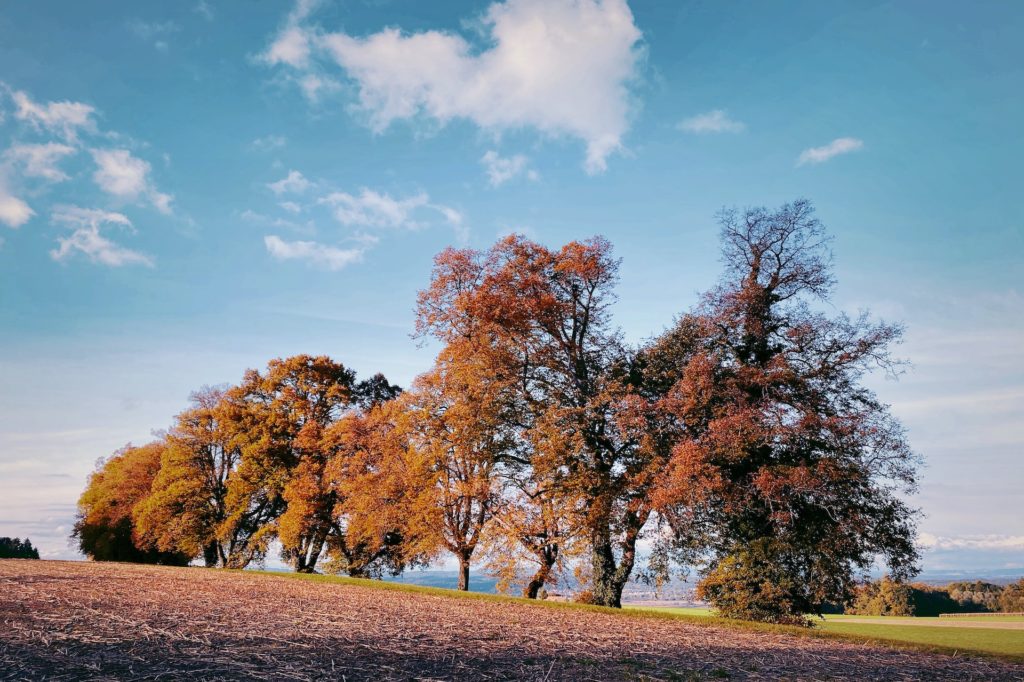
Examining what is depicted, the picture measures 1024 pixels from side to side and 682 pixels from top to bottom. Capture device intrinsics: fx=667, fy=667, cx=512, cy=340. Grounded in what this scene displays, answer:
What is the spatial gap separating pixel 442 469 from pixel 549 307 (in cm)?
844

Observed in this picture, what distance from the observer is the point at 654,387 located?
2645 cm

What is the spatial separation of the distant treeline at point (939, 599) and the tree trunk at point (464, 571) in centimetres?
1785

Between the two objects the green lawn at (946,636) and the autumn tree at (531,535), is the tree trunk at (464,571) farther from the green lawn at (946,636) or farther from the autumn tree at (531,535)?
the green lawn at (946,636)

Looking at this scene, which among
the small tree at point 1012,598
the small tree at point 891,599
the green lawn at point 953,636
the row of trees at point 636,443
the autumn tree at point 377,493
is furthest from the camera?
the small tree at point 891,599

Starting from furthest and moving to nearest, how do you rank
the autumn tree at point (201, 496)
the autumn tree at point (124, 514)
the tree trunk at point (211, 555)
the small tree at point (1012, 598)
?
the autumn tree at point (124, 514) < the tree trunk at point (211, 555) < the autumn tree at point (201, 496) < the small tree at point (1012, 598)

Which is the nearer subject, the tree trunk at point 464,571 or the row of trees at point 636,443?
the row of trees at point 636,443

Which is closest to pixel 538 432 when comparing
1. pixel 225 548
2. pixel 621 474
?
pixel 621 474

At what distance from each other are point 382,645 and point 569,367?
18571 mm

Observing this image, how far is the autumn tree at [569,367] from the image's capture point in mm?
25016

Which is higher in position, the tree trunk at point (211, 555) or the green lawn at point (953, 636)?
the green lawn at point (953, 636)

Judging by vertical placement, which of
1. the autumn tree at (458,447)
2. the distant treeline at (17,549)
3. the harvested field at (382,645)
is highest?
the autumn tree at (458,447)

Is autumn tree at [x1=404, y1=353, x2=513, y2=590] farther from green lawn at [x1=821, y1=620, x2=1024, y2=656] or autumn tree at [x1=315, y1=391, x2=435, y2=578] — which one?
green lawn at [x1=821, y1=620, x2=1024, y2=656]

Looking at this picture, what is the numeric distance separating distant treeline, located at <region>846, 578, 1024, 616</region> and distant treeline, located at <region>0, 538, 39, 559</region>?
56296 mm

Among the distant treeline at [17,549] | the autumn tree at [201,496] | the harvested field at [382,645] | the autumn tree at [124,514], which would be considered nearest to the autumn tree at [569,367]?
the harvested field at [382,645]
